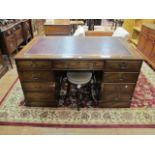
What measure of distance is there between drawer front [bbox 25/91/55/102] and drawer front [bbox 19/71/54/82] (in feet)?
0.72

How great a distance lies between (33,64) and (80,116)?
0.90 metres

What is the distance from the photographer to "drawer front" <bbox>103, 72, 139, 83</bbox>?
1735 millimetres

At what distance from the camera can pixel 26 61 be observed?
5.38ft

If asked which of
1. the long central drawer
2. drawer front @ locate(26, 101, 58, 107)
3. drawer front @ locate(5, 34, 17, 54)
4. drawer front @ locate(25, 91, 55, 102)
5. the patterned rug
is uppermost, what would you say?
drawer front @ locate(5, 34, 17, 54)

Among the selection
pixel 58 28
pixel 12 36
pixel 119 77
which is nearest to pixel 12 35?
pixel 12 36

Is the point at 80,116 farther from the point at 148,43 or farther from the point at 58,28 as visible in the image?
the point at 58,28

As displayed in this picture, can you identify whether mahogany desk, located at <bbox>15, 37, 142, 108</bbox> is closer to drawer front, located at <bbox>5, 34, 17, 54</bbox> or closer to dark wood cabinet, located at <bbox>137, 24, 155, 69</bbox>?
drawer front, located at <bbox>5, 34, 17, 54</bbox>

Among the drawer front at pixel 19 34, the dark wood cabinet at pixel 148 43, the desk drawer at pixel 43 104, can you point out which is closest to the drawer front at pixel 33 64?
the desk drawer at pixel 43 104

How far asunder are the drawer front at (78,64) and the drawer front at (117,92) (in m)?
0.31

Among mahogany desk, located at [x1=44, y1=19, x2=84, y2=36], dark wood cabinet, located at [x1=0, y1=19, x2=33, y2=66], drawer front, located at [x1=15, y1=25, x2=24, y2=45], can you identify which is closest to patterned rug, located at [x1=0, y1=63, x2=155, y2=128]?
dark wood cabinet, located at [x1=0, y1=19, x2=33, y2=66]

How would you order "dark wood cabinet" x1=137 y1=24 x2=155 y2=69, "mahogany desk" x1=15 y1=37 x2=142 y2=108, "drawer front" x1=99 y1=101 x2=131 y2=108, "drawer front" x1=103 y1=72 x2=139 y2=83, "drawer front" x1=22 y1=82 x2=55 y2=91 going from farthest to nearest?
"dark wood cabinet" x1=137 y1=24 x2=155 y2=69, "drawer front" x1=99 y1=101 x2=131 y2=108, "drawer front" x1=22 y1=82 x2=55 y2=91, "drawer front" x1=103 y1=72 x2=139 y2=83, "mahogany desk" x1=15 y1=37 x2=142 y2=108

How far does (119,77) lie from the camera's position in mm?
1756

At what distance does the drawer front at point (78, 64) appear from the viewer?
1.64 metres
